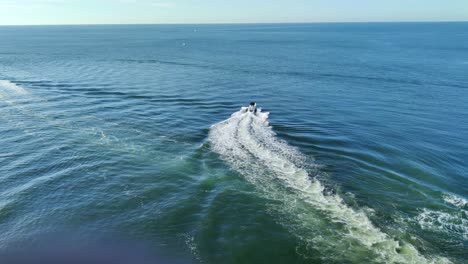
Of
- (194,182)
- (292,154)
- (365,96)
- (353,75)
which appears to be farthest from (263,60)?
(194,182)

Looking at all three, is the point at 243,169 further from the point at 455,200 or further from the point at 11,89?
the point at 11,89

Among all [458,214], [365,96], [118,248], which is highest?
[365,96]

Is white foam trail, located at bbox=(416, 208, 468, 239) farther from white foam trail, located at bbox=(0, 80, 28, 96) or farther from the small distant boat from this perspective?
white foam trail, located at bbox=(0, 80, 28, 96)

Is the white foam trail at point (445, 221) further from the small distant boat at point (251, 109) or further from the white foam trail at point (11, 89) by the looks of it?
the white foam trail at point (11, 89)

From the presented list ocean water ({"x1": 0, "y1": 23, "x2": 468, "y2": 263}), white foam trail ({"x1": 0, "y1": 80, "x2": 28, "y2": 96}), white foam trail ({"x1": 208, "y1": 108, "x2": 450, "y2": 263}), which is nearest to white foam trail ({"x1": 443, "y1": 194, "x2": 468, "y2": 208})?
ocean water ({"x1": 0, "y1": 23, "x2": 468, "y2": 263})

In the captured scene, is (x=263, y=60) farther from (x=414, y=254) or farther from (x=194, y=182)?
(x=414, y=254)

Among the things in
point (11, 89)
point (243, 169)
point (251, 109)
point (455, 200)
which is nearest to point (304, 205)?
point (243, 169)

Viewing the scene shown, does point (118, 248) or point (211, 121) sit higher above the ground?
point (211, 121)
